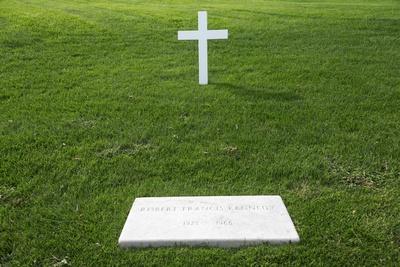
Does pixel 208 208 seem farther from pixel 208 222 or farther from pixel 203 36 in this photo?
pixel 203 36

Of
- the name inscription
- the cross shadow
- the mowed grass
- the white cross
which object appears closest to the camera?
the mowed grass

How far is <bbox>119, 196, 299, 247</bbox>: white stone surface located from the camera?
341 centimetres

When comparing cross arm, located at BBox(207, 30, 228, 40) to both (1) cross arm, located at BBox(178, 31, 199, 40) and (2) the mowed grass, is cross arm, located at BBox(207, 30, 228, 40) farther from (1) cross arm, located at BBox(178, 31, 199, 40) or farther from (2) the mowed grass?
(2) the mowed grass

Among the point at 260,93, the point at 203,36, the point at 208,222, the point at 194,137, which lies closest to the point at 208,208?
the point at 208,222

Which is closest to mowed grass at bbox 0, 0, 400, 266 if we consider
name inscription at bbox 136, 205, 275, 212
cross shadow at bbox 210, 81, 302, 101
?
cross shadow at bbox 210, 81, 302, 101

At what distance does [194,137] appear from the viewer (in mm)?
5168

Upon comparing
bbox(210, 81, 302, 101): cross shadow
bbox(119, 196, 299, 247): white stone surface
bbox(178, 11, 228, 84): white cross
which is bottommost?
bbox(119, 196, 299, 247): white stone surface

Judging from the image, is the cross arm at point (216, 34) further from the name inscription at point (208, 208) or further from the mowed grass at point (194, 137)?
the name inscription at point (208, 208)

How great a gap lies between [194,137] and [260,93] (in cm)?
172

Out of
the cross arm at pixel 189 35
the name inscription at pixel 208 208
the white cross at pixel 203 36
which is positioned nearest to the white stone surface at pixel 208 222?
the name inscription at pixel 208 208

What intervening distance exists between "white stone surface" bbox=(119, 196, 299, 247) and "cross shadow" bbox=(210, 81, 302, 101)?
263 centimetres

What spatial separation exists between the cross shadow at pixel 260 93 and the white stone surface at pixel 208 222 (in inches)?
104

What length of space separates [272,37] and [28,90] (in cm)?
506

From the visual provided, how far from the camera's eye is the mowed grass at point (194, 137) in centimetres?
353
